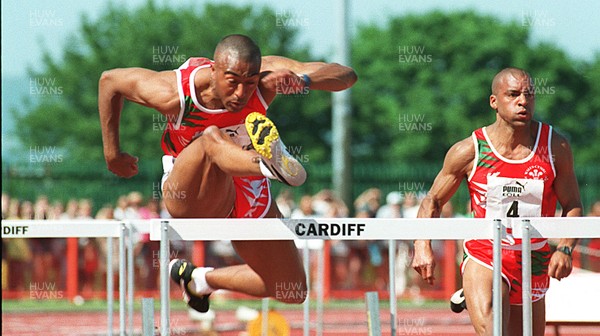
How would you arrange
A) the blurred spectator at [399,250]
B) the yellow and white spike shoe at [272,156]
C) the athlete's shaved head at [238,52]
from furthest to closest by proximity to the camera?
the blurred spectator at [399,250]
the athlete's shaved head at [238,52]
the yellow and white spike shoe at [272,156]

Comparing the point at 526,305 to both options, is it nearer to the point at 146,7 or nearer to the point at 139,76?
the point at 139,76

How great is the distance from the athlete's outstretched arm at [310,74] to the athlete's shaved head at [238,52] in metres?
0.14

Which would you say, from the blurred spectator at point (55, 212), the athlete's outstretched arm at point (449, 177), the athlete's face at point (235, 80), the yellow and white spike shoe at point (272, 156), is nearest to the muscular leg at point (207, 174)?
the yellow and white spike shoe at point (272, 156)

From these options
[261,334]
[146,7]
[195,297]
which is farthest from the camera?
[146,7]

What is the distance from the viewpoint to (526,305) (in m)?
5.08

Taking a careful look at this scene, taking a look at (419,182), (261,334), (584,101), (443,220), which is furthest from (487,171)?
(584,101)

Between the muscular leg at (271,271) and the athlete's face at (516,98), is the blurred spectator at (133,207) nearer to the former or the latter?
the muscular leg at (271,271)

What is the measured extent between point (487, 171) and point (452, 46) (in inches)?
1415

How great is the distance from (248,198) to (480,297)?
150 cm

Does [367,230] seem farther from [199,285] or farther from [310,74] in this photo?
[199,285]

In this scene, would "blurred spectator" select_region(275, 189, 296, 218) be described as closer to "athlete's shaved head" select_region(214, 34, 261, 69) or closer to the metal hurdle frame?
the metal hurdle frame

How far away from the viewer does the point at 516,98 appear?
6172 millimetres

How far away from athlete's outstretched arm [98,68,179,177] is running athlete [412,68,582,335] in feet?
5.28

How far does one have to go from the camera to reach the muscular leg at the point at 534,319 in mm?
6199
